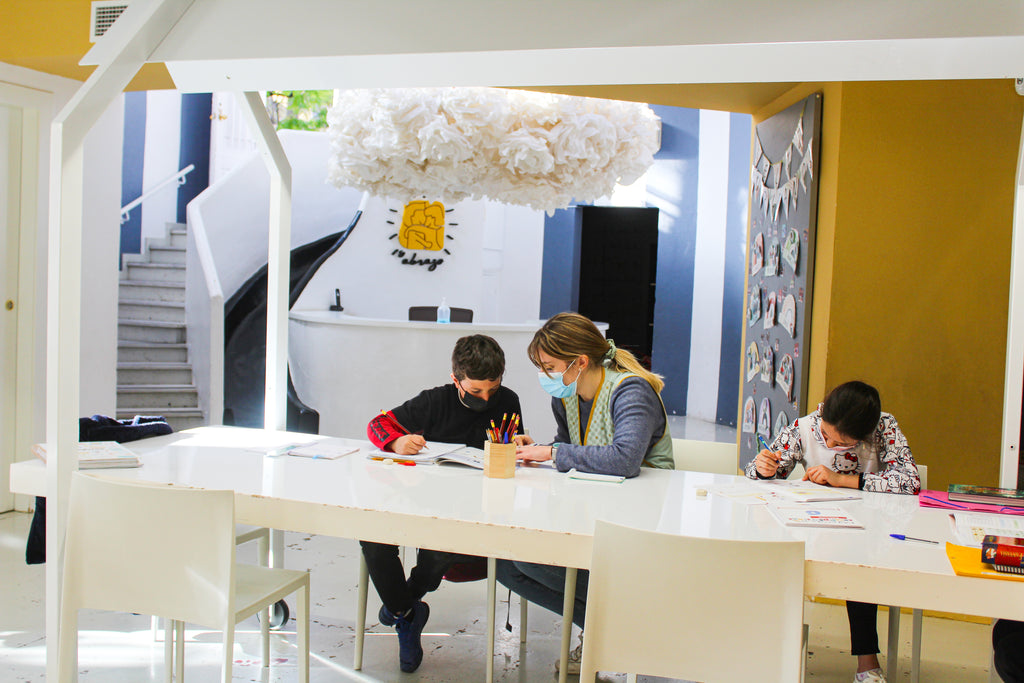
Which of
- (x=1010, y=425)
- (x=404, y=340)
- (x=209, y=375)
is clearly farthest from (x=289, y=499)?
(x=209, y=375)

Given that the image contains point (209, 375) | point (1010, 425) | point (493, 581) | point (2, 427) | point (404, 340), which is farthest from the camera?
point (209, 375)

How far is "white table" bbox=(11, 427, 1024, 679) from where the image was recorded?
1891 mm

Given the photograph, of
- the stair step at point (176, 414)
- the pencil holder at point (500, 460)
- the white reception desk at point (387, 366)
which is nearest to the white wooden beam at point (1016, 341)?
the pencil holder at point (500, 460)

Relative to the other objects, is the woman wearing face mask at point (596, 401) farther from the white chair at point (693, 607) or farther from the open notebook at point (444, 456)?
the white chair at point (693, 607)

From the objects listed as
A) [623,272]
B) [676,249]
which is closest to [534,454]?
[676,249]

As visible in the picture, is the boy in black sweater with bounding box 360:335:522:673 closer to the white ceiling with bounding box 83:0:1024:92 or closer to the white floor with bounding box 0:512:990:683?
the white floor with bounding box 0:512:990:683

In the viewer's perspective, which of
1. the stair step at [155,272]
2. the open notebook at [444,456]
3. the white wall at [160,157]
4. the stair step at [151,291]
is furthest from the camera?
the white wall at [160,157]

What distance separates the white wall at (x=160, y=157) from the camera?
9289mm

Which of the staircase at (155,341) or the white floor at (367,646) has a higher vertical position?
the staircase at (155,341)

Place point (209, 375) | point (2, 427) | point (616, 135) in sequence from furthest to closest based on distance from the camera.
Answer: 1. point (209, 375)
2. point (2, 427)
3. point (616, 135)

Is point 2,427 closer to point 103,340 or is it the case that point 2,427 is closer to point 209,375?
point 103,340

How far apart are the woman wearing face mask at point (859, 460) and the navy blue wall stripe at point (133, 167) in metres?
8.26

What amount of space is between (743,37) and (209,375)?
229 inches

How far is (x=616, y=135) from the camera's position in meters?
4.49
